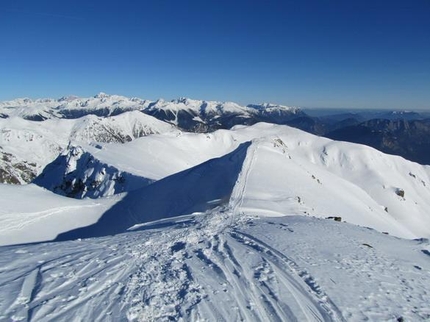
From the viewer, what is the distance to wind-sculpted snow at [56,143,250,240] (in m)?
30.7

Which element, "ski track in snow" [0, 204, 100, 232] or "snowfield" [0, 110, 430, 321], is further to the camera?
"ski track in snow" [0, 204, 100, 232]

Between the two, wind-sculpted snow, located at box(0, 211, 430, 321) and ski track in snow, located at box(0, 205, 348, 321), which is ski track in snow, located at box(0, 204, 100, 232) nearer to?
wind-sculpted snow, located at box(0, 211, 430, 321)

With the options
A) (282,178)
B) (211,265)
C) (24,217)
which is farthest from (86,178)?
(211,265)

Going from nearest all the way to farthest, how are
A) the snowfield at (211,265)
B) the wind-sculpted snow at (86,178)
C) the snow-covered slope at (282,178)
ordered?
1. the snowfield at (211,265)
2. the snow-covered slope at (282,178)
3. the wind-sculpted snow at (86,178)

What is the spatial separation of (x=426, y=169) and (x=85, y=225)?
166277mm

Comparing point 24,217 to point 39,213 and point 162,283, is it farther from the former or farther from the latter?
point 162,283

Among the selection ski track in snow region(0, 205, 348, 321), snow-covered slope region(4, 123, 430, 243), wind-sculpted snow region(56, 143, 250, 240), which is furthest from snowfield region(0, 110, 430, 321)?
→ snow-covered slope region(4, 123, 430, 243)

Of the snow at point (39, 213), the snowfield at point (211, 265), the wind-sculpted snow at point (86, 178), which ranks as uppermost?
the snowfield at point (211, 265)

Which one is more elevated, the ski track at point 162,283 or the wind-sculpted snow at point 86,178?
the ski track at point 162,283

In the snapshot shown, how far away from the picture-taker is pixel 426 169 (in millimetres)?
154000

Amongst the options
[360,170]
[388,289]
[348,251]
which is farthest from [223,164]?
[360,170]

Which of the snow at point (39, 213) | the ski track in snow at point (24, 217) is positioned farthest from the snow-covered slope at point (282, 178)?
the ski track in snow at point (24, 217)

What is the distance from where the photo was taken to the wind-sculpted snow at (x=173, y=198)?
A: 30.7m

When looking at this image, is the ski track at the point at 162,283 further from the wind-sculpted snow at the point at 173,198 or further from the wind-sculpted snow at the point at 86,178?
the wind-sculpted snow at the point at 86,178
